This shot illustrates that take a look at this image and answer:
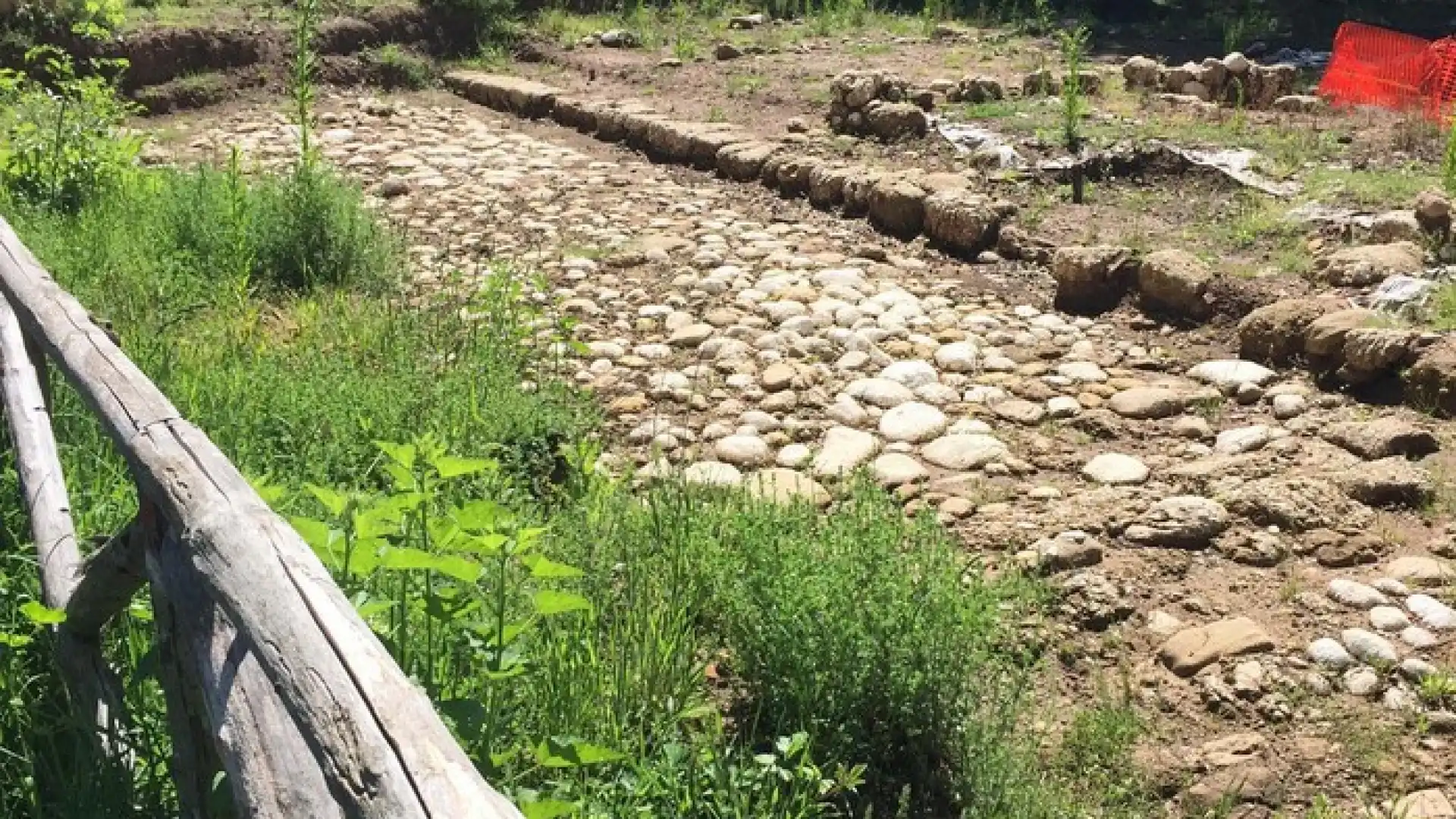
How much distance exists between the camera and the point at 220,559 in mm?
1990

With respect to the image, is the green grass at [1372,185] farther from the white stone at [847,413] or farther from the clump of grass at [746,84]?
the clump of grass at [746,84]

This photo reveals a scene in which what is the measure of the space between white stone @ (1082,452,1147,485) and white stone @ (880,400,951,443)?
58 cm

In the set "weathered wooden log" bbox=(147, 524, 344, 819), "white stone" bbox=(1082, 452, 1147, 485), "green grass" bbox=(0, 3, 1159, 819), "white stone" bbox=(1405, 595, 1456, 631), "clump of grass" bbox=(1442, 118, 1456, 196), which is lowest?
"white stone" bbox=(1082, 452, 1147, 485)

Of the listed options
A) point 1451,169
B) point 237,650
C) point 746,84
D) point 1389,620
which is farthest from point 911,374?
point 746,84

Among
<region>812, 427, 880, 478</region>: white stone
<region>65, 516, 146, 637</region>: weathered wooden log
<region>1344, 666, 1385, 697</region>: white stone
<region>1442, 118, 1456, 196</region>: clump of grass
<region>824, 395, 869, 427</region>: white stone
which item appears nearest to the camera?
→ <region>65, 516, 146, 637</region>: weathered wooden log

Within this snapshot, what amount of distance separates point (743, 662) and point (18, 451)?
1.82 m

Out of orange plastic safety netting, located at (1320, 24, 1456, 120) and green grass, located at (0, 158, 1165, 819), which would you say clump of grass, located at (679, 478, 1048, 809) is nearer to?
green grass, located at (0, 158, 1165, 819)

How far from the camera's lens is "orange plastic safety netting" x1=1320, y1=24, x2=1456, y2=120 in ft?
29.1

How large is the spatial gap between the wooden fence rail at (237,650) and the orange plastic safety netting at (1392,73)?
26.1ft

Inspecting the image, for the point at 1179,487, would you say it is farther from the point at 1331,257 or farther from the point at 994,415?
the point at 1331,257

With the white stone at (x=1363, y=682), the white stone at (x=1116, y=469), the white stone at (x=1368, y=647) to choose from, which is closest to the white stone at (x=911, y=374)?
the white stone at (x=1116, y=469)

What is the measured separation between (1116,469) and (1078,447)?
0.27 meters

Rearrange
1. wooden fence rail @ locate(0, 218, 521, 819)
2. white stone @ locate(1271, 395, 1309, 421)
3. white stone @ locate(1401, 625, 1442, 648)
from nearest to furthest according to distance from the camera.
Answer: wooden fence rail @ locate(0, 218, 521, 819)
white stone @ locate(1401, 625, 1442, 648)
white stone @ locate(1271, 395, 1309, 421)

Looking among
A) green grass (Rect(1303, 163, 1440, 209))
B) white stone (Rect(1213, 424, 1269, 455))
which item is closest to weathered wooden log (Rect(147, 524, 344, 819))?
white stone (Rect(1213, 424, 1269, 455))
